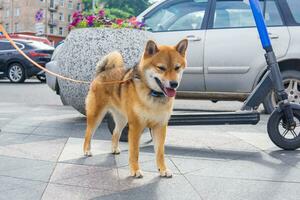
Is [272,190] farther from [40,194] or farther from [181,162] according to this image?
[40,194]

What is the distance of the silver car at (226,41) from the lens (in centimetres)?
799

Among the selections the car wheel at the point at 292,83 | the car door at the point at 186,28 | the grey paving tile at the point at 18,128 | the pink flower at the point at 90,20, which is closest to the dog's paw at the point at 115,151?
the grey paving tile at the point at 18,128

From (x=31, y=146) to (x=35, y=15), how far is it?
75929mm

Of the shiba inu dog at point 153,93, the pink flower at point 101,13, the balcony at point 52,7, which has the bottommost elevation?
the balcony at point 52,7

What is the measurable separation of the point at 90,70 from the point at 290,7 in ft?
12.6

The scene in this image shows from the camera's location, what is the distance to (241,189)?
3768mm

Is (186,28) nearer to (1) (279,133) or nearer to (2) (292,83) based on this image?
(2) (292,83)

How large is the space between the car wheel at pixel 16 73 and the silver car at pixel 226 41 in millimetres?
Result: 12021

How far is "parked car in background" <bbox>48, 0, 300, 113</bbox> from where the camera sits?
799 cm

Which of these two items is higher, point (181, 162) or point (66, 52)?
point (66, 52)

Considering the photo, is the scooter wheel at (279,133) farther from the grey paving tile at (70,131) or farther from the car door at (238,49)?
the car door at (238,49)

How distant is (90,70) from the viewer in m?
6.43

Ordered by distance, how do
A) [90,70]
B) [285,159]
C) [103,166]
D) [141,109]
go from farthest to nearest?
[90,70], [285,159], [103,166], [141,109]

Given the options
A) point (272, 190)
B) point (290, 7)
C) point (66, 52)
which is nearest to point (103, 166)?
point (272, 190)
